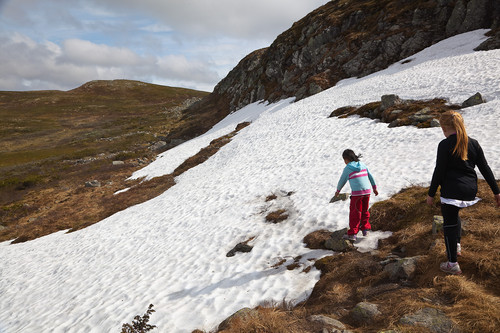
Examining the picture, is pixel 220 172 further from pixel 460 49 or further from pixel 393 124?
pixel 460 49

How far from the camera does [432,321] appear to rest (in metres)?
3.66

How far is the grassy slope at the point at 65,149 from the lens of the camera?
2764cm

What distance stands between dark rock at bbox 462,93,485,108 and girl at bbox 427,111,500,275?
14627mm

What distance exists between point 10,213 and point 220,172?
26917 millimetres

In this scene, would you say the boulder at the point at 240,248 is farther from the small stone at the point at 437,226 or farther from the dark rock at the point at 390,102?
the dark rock at the point at 390,102

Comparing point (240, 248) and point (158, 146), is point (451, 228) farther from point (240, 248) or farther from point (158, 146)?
point (158, 146)

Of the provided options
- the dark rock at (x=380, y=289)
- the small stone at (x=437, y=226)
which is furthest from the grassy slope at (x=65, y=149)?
the small stone at (x=437, y=226)

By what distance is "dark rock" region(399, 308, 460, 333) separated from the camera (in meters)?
3.50

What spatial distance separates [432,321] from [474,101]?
17.2m

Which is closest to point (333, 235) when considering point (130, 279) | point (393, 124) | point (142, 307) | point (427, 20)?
point (142, 307)

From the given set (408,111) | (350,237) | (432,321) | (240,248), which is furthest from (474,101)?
(432,321)

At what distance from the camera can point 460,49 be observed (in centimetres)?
2742

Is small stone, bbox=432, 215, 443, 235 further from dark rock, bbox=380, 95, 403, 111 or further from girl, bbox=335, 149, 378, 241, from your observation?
dark rock, bbox=380, 95, 403, 111

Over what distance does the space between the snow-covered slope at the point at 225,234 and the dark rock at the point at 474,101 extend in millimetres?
657
